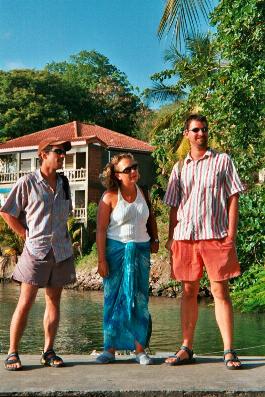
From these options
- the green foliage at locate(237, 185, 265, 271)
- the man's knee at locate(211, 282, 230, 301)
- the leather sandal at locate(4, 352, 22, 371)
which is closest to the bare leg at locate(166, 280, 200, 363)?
the man's knee at locate(211, 282, 230, 301)

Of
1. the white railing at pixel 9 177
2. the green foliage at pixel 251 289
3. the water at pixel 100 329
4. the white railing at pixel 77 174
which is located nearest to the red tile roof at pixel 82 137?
the white railing at pixel 9 177

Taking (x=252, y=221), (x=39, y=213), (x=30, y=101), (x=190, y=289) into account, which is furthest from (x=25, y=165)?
(x=190, y=289)

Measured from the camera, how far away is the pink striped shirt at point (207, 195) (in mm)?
5246

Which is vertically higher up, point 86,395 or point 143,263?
point 143,263

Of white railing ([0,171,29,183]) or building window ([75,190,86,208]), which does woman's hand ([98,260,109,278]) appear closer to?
building window ([75,190,86,208])

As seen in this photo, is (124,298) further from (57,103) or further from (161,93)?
(57,103)

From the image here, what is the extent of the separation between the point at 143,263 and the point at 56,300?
27.8 inches

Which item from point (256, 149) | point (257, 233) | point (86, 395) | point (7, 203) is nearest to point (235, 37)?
point (256, 149)

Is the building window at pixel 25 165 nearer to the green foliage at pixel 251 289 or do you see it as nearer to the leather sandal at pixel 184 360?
the green foliage at pixel 251 289

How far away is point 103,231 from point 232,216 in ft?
3.12

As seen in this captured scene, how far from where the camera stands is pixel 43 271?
5.18 meters

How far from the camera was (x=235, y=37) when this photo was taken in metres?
12.0

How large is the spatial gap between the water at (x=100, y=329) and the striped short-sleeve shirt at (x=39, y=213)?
755 centimetres

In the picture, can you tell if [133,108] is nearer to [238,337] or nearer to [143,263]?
[238,337]
